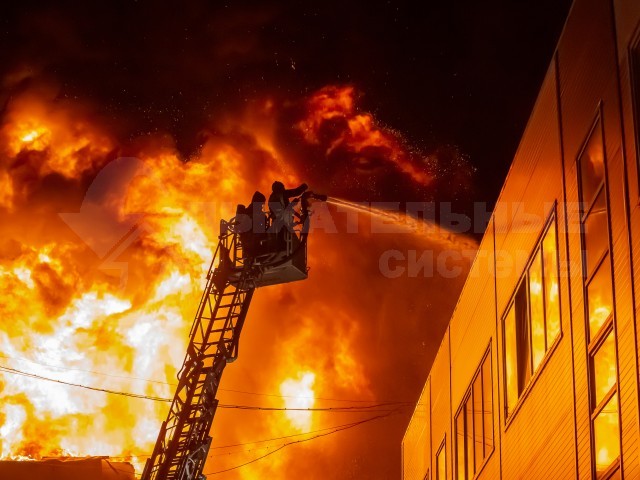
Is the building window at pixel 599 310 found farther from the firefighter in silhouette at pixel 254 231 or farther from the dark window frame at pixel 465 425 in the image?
the firefighter in silhouette at pixel 254 231

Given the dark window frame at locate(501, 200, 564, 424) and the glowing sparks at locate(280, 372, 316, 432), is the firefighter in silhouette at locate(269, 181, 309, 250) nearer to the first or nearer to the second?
the dark window frame at locate(501, 200, 564, 424)

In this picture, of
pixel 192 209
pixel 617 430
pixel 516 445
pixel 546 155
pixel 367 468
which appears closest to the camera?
pixel 617 430

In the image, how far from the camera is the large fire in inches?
1398

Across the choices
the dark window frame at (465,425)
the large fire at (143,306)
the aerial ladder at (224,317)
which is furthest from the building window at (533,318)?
the large fire at (143,306)

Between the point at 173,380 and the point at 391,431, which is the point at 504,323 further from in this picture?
the point at 391,431

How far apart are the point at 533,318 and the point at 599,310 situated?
313cm

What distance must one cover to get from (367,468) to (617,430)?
33.7 metres

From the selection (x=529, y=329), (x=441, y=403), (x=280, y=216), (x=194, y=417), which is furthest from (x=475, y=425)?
(x=280, y=216)

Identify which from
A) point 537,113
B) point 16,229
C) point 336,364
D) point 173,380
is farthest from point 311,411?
point 537,113

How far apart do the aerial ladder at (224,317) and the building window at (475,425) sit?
4578 mm

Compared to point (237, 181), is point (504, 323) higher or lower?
lower

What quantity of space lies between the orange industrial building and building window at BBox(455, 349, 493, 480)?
63 mm

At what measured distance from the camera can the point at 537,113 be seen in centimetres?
1465

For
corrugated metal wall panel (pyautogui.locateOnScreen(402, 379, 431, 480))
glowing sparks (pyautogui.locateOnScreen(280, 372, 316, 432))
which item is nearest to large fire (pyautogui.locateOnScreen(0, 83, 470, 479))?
glowing sparks (pyautogui.locateOnScreen(280, 372, 316, 432))
